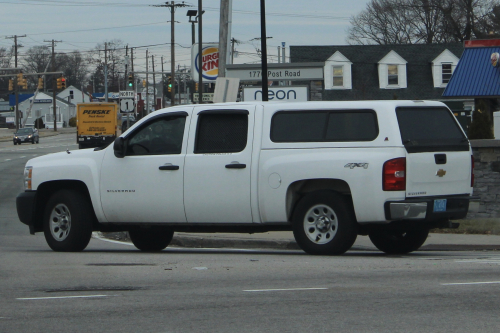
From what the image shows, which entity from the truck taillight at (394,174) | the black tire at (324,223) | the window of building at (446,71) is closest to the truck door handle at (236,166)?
the black tire at (324,223)

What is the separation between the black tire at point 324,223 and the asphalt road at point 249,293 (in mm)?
183

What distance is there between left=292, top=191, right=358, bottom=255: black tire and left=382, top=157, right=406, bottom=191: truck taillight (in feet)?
2.06

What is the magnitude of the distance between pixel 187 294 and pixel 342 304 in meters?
1.47

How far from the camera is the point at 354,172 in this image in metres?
9.74

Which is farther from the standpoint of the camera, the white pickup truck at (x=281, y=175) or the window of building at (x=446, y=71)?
the window of building at (x=446, y=71)

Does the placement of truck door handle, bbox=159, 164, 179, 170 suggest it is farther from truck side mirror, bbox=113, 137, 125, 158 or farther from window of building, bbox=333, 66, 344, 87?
window of building, bbox=333, 66, 344, 87

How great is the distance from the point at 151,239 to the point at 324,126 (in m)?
3.62

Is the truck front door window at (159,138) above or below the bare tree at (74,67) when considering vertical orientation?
below

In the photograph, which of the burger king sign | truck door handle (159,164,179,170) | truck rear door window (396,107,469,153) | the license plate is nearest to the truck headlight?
truck door handle (159,164,179,170)

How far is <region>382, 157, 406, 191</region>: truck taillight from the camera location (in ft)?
31.4

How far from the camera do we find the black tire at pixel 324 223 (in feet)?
32.5

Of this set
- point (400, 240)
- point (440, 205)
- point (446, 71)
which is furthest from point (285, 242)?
point (446, 71)

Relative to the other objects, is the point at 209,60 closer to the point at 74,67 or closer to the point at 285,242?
the point at 285,242

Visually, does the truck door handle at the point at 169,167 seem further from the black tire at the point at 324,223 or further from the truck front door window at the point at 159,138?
the black tire at the point at 324,223
